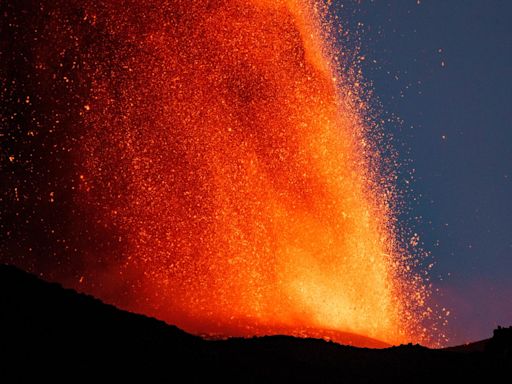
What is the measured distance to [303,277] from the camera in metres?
21.3

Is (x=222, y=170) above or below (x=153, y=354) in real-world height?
above

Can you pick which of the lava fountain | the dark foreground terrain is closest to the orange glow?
the lava fountain

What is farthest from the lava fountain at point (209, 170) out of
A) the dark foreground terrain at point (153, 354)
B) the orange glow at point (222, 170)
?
the dark foreground terrain at point (153, 354)

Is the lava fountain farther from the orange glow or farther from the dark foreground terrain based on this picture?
the dark foreground terrain

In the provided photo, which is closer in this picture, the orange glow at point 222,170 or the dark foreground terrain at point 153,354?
the dark foreground terrain at point 153,354

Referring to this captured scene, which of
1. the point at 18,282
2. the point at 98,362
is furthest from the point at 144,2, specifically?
the point at 98,362

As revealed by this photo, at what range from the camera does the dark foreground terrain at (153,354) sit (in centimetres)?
693

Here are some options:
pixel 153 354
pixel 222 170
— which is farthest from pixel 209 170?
pixel 153 354

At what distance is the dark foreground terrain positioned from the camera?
693 centimetres

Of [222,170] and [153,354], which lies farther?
[222,170]

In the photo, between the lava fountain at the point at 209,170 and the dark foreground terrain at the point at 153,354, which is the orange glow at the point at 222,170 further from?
the dark foreground terrain at the point at 153,354

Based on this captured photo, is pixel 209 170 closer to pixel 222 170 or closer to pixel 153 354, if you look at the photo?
pixel 222 170

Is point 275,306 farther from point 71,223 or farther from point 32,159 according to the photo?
point 32,159

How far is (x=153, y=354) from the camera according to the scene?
7.66 metres
